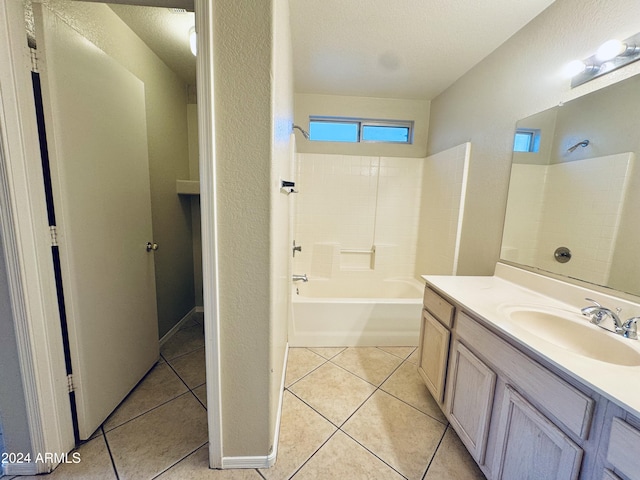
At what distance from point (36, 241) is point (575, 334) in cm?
240

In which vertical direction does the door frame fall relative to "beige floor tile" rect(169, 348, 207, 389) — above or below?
above

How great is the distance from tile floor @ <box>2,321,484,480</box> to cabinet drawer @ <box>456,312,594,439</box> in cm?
66

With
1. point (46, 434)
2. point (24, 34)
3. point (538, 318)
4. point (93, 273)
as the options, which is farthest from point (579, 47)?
point (46, 434)

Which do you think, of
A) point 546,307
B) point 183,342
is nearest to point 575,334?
point 546,307

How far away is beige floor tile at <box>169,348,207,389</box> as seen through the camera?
1.78m

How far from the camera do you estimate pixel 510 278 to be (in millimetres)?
1662

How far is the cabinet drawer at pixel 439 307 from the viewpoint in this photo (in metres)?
1.40

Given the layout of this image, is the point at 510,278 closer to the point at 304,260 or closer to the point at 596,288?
the point at 596,288

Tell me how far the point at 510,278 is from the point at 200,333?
2.64 meters

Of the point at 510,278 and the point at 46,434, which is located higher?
the point at 510,278

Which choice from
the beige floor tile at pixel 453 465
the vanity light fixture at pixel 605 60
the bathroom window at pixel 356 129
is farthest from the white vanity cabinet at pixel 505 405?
the bathroom window at pixel 356 129

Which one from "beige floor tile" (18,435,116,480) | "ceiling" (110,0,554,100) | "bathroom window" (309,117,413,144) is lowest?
"beige floor tile" (18,435,116,480)

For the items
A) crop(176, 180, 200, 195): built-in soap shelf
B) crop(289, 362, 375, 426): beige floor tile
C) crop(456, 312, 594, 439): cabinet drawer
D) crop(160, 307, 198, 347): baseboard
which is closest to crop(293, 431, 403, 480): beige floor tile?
crop(289, 362, 375, 426): beige floor tile

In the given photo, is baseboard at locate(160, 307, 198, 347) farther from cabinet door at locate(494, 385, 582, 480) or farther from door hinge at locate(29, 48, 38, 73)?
cabinet door at locate(494, 385, 582, 480)
